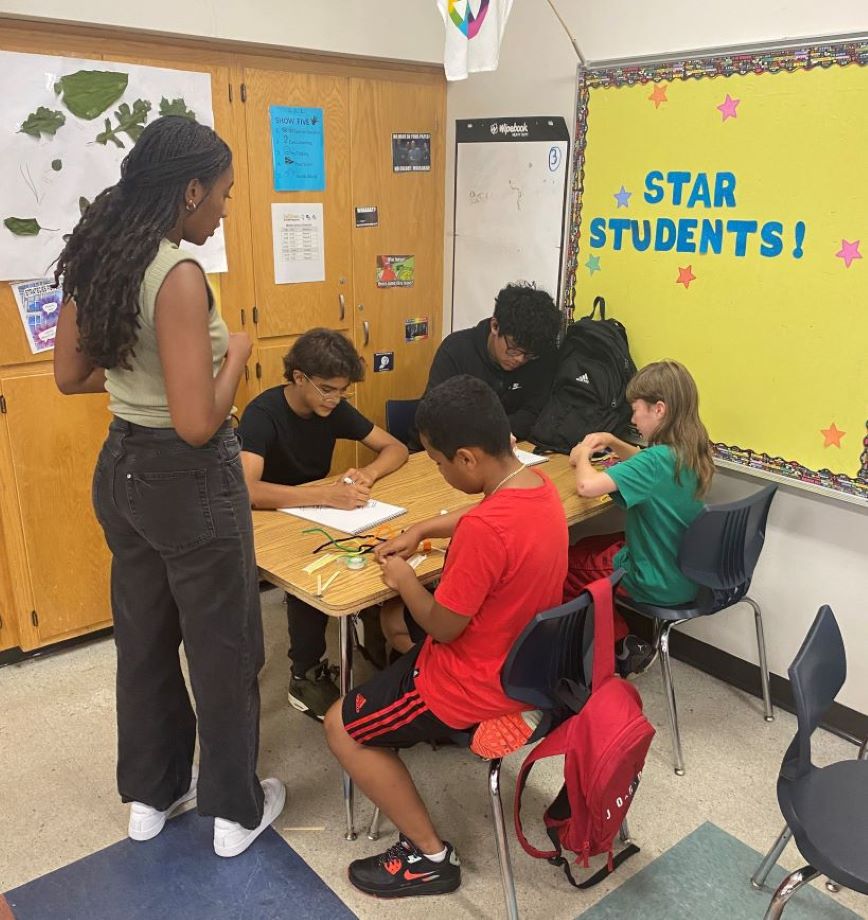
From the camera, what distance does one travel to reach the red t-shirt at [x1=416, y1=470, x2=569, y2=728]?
170 cm

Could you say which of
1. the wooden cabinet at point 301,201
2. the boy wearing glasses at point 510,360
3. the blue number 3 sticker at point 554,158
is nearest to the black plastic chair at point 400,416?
the boy wearing glasses at point 510,360

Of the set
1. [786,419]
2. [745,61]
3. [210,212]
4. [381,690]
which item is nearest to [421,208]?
[745,61]

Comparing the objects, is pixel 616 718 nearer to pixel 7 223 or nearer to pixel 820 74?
pixel 820 74

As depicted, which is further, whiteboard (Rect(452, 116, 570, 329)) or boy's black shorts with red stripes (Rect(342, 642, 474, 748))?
whiteboard (Rect(452, 116, 570, 329))

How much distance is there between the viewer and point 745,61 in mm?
2559

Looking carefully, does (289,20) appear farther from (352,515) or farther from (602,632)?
(602,632)

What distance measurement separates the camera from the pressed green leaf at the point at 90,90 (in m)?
2.59

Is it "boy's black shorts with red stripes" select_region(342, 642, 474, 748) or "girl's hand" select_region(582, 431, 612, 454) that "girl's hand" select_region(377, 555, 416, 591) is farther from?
"girl's hand" select_region(582, 431, 612, 454)

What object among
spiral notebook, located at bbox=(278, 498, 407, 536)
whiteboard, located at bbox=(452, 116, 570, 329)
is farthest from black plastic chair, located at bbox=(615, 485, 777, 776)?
whiteboard, located at bbox=(452, 116, 570, 329)

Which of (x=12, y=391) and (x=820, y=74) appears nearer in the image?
(x=820, y=74)

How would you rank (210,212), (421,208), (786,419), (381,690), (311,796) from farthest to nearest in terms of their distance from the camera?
(421,208) → (786,419) → (311,796) → (381,690) → (210,212)

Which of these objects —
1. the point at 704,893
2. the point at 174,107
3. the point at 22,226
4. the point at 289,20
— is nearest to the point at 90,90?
the point at 174,107

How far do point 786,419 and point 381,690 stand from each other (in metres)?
1.57

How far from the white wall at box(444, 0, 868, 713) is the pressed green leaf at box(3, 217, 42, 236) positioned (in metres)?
1.85
